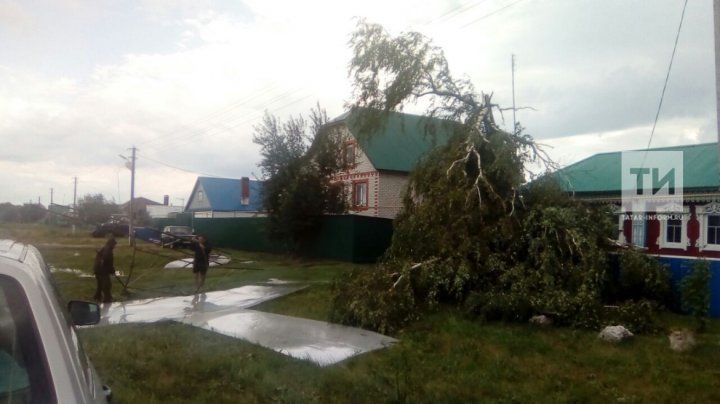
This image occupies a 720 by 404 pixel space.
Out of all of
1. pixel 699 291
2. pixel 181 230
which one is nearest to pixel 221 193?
pixel 181 230

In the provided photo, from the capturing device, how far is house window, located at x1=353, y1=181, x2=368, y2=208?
3004 cm

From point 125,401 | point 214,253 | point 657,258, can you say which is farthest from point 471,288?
point 214,253

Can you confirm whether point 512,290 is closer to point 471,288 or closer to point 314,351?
point 471,288

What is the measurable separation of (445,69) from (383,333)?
7095mm

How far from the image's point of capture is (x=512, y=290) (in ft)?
33.3

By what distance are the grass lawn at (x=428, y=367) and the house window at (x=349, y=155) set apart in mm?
16136

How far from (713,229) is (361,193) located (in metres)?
15.5

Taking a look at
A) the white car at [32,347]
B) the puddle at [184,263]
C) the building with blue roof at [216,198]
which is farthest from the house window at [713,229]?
the building with blue roof at [216,198]

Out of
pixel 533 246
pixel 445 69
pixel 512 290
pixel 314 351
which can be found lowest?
pixel 314 351

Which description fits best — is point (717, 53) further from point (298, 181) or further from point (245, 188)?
point (245, 188)

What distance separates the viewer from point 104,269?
13.3 m

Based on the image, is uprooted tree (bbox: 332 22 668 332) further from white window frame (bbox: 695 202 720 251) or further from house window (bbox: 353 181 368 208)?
house window (bbox: 353 181 368 208)

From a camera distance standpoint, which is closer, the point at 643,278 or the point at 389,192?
the point at 643,278

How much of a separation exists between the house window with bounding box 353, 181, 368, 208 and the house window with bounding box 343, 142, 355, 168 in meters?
3.35
